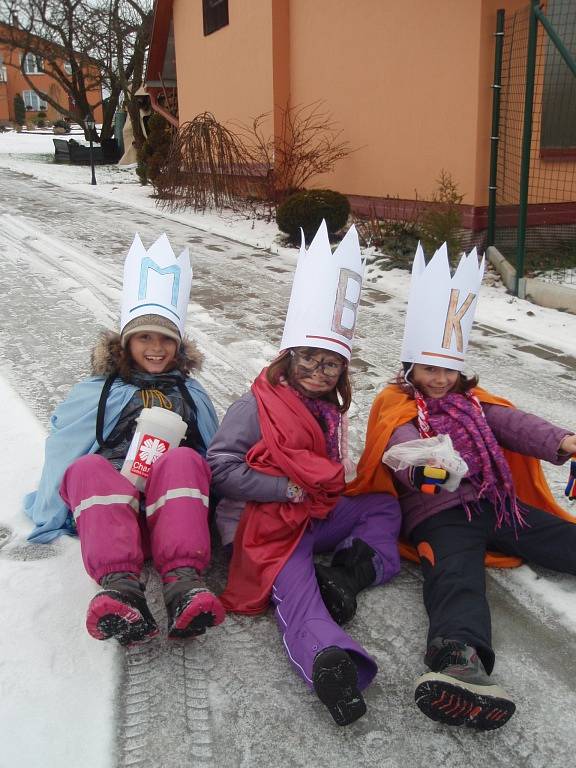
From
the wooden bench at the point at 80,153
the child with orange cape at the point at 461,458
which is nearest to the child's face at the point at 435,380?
the child with orange cape at the point at 461,458

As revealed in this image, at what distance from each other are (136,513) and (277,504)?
1.57ft

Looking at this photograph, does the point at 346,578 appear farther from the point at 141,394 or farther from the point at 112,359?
the point at 112,359

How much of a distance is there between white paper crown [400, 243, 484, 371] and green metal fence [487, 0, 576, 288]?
445 cm

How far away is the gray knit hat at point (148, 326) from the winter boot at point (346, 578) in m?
1.15

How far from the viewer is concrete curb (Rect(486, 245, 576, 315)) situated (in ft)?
20.7

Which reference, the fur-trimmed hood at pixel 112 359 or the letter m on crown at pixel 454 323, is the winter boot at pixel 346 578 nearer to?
the letter m on crown at pixel 454 323

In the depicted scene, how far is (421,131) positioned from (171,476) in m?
7.69

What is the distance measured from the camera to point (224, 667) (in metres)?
2.19

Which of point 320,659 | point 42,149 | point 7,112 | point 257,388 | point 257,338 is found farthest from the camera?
point 7,112

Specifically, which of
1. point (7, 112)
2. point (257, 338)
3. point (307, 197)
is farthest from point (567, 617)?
point (7, 112)

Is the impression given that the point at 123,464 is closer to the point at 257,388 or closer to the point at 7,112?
the point at 257,388

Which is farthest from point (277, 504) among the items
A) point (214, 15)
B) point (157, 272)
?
point (214, 15)

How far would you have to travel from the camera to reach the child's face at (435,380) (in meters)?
2.73

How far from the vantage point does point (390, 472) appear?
272cm
